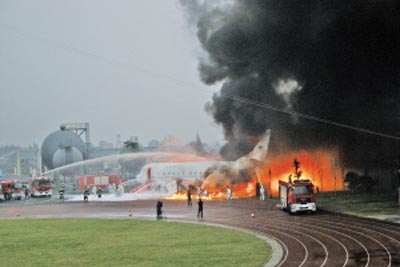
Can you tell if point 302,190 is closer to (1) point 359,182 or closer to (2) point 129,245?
(2) point 129,245

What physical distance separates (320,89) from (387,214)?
26.8 metres

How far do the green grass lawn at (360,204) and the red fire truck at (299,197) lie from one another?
102 inches

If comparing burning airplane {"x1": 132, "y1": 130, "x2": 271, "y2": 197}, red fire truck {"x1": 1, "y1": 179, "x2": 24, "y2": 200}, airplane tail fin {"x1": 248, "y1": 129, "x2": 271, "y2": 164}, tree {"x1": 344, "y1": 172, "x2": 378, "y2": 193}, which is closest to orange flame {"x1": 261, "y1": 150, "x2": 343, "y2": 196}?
airplane tail fin {"x1": 248, "y1": 129, "x2": 271, "y2": 164}

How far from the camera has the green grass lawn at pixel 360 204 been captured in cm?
3988

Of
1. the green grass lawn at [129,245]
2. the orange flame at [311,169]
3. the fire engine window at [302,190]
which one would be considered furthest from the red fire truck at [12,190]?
the fire engine window at [302,190]

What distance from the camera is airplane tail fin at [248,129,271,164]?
68438 mm

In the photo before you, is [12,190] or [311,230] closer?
[311,230]

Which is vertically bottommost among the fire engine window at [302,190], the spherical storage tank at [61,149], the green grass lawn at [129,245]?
the green grass lawn at [129,245]

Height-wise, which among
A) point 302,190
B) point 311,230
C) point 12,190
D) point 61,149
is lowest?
point 311,230

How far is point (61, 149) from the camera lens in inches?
5344

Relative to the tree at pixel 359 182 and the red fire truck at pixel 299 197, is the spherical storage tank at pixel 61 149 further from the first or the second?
the red fire truck at pixel 299 197

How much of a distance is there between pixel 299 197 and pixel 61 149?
103m

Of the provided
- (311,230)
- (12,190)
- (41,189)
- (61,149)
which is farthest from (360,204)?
(61,149)

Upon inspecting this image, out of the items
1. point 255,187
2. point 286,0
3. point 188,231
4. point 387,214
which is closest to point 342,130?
point 255,187
